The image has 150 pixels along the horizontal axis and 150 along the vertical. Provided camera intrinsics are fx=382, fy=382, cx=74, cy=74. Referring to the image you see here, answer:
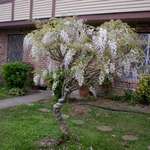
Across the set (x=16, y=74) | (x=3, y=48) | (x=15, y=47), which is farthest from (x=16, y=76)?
(x=3, y=48)

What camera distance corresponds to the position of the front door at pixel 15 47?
1677cm

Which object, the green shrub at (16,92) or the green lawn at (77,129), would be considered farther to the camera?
the green shrub at (16,92)

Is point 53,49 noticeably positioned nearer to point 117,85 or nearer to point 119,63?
point 119,63

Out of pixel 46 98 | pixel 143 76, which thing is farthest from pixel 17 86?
pixel 143 76

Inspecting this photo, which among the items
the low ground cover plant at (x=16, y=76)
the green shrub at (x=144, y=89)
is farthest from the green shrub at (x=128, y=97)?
the low ground cover plant at (x=16, y=76)

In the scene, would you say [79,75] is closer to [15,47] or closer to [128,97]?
[128,97]

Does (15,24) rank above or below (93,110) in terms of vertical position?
above

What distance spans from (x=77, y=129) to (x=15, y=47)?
10110mm

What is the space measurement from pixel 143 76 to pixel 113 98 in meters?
1.40

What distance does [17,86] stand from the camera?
13.2 meters

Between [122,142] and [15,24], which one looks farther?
[15,24]

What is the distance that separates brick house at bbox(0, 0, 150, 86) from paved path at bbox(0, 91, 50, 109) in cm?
114

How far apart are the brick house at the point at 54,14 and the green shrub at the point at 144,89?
0.68m

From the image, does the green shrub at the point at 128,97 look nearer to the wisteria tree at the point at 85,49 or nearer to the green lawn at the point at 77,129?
the green lawn at the point at 77,129
